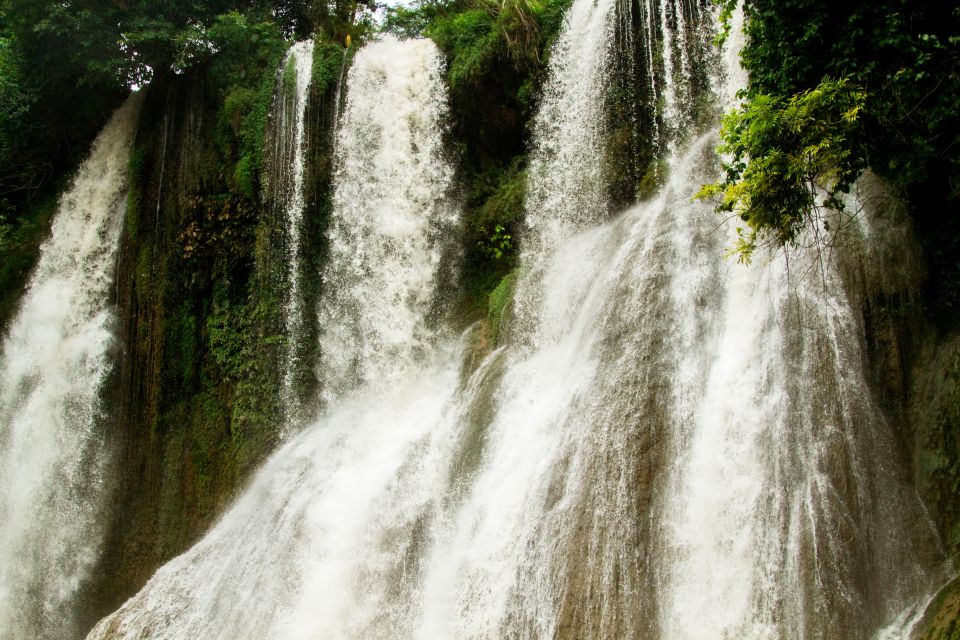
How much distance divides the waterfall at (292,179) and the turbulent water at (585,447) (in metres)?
0.54

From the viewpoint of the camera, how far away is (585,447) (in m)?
7.73

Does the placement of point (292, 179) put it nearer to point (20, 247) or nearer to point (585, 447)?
point (20, 247)

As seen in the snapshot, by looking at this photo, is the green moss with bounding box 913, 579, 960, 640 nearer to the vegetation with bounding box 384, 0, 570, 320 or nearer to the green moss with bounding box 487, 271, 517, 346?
the green moss with bounding box 487, 271, 517, 346

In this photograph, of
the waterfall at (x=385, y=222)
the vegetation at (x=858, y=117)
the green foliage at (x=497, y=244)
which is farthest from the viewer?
Answer: the green foliage at (x=497, y=244)

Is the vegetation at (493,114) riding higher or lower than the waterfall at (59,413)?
higher

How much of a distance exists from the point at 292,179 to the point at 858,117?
8945mm

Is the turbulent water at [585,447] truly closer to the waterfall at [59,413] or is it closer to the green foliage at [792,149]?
the green foliage at [792,149]

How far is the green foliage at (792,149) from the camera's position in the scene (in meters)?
6.58

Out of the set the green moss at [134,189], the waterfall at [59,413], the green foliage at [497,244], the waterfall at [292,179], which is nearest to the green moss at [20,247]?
the waterfall at [59,413]

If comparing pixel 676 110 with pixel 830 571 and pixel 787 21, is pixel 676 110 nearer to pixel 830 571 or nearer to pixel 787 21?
pixel 787 21

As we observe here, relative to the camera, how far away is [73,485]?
12359 millimetres

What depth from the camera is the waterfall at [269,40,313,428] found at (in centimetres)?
1210

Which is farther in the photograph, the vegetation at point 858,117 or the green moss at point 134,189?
the green moss at point 134,189

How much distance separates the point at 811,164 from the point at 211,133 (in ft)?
35.3
